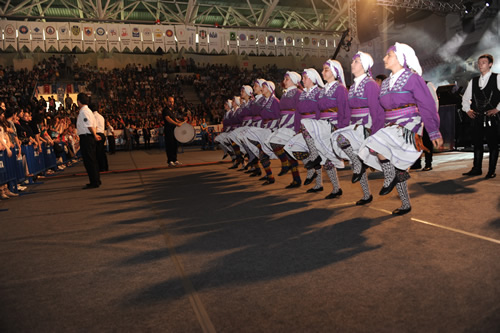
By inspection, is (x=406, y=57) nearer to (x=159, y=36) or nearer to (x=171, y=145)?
(x=171, y=145)

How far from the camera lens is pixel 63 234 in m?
4.02

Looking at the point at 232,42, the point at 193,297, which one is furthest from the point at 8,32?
the point at 193,297

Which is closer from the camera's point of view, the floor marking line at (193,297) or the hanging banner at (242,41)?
the floor marking line at (193,297)

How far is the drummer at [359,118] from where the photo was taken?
457 cm

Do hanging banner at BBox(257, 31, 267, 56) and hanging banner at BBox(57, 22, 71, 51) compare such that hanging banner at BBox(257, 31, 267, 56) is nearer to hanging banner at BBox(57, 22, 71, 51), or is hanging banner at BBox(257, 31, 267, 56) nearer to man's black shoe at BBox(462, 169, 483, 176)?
hanging banner at BBox(57, 22, 71, 51)

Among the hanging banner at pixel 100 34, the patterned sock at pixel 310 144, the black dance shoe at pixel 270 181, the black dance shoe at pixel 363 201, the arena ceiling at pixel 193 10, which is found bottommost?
the black dance shoe at pixel 363 201

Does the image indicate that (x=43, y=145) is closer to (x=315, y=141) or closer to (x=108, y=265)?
(x=315, y=141)

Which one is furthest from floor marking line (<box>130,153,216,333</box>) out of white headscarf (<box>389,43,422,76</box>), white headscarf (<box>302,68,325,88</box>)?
white headscarf (<box>302,68,325,88</box>)

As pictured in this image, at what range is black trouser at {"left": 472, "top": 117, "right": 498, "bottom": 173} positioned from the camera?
6.01m

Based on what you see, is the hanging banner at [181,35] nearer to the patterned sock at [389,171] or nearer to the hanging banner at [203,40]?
the hanging banner at [203,40]

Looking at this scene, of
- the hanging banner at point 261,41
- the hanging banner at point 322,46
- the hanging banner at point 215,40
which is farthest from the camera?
the hanging banner at point 322,46

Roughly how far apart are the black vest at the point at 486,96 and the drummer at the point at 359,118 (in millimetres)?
2469

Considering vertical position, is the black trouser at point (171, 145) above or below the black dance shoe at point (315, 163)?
above

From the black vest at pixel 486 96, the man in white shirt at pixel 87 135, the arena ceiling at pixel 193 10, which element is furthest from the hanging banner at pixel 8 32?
the black vest at pixel 486 96
